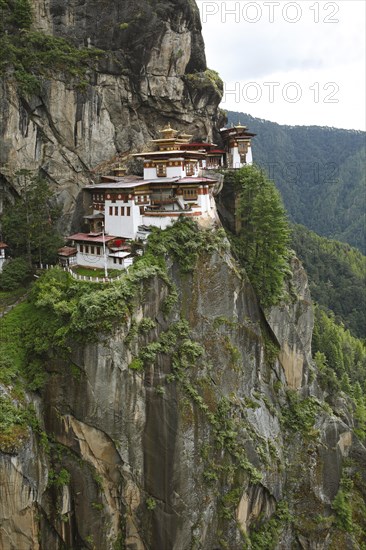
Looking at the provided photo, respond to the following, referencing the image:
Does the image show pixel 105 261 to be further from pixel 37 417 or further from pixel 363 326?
pixel 363 326

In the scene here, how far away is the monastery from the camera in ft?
117

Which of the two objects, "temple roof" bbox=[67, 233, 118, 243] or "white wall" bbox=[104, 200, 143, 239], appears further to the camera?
"white wall" bbox=[104, 200, 143, 239]

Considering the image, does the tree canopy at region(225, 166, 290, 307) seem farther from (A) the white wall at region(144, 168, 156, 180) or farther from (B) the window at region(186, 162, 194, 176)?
(A) the white wall at region(144, 168, 156, 180)

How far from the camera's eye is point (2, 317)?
96.5ft

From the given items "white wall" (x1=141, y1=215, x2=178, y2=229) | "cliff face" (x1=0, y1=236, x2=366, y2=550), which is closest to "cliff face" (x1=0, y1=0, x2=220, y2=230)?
"white wall" (x1=141, y1=215, x2=178, y2=229)

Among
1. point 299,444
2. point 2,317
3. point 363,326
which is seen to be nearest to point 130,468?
point 2,317

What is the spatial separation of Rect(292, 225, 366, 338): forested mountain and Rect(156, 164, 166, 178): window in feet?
234

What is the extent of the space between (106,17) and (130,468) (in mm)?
39189

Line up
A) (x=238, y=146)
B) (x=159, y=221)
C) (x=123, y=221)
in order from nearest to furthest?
1. (x=159, y=221)
2. (x=123, y=221)
3. (x=238, y=146)

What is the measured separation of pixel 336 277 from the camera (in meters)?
123

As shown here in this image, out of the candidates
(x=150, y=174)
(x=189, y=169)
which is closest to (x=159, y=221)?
(x=150, y=174)

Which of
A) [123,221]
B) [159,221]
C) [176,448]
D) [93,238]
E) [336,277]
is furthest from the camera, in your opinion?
[336,277]

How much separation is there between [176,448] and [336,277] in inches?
4105

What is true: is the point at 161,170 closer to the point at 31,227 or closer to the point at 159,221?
the point at 159,221
